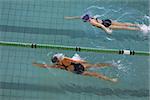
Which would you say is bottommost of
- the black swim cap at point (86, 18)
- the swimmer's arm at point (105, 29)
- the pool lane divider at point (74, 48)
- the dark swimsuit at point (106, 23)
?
the pool lane divider at point (74, 48)

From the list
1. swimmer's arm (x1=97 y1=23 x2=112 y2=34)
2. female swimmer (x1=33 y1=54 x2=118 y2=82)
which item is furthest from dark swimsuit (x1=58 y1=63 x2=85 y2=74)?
swimmer's arm (x1=97 y1=23 x2=112 y2=34)

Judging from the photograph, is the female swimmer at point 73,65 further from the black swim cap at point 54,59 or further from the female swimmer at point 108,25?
the female swimmer at point 108,25

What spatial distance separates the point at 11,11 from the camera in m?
1.92

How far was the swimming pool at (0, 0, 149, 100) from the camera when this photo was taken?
1.76m

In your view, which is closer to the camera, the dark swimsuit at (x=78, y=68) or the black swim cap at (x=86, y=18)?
the dark swimsuit at (x=78, y=68)

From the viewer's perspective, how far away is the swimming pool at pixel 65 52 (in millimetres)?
1764

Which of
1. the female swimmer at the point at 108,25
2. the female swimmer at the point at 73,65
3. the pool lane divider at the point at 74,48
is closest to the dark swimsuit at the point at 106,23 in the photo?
the female swimmer at the point at 108,25

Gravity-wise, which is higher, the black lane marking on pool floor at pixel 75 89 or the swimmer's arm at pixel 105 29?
the swimmer's arm at pixel 105 29

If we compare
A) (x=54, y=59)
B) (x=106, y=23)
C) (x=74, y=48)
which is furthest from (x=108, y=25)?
(x=54, y=59)

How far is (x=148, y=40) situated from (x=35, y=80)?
718 mm

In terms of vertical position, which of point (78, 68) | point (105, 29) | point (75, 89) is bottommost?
point (75, 89)

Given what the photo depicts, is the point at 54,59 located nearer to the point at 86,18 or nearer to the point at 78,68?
the point at 78,68

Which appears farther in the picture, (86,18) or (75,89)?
(86,18)

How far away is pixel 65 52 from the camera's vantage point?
1811 mm
